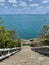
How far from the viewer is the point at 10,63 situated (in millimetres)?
7934

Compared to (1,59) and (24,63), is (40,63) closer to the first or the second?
(24,63)

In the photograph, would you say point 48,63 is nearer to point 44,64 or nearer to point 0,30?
point 44,64

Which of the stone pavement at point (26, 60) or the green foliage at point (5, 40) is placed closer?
the stone pavement at point (26, 60)

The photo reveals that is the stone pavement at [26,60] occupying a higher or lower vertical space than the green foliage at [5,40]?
lower

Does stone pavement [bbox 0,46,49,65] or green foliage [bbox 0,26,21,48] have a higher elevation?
green foliage [bbox 0,26,21,48]

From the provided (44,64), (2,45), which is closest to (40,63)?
(44,64)

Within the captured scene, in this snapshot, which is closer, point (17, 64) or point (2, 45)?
point (17, 64)

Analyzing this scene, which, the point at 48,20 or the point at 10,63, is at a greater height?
the point at 48,20

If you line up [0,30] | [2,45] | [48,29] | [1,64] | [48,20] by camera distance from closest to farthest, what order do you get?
[1,64], [2,45], [0,30], [48,20], [48,29]

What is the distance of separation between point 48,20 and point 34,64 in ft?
85.9

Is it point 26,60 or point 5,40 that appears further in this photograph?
point 5,40

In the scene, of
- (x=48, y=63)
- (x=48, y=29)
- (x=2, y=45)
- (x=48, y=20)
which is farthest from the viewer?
(x=48, y=29)

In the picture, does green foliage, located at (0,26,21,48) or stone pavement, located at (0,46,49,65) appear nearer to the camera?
stone pavement, located at (0,46,49,65)

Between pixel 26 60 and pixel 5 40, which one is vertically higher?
pixel 5 40
